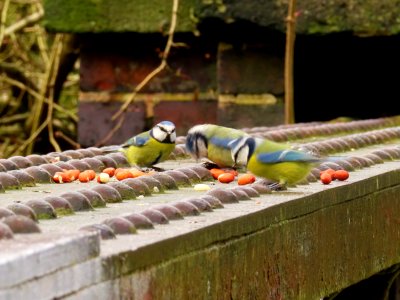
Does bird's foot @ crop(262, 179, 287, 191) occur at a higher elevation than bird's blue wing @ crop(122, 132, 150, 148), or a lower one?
higher

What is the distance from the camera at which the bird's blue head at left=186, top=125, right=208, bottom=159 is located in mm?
4840

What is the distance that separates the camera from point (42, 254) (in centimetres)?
232

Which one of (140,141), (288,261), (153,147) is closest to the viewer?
(288,261)

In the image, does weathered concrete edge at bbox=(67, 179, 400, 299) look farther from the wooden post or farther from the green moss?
the green moss

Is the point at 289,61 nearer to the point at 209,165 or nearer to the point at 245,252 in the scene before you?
the point at 209,165

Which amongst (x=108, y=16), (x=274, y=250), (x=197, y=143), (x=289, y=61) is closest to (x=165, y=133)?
(x=197, y=143)

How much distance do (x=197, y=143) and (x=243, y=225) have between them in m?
1.64

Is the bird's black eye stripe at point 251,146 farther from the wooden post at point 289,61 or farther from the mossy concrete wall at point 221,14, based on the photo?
the mossy concrete wall at point 221,14

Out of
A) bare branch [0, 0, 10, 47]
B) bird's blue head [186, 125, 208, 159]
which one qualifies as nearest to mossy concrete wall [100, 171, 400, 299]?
bird's blue head [186, 125, 208, 159]

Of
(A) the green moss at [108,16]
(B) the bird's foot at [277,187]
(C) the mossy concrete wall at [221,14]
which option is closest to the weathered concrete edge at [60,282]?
(B) the bird's foot at [277,187]

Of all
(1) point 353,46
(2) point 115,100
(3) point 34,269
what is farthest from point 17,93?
(3) point 34,269

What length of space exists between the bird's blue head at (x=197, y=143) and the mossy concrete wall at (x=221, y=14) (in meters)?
2.41

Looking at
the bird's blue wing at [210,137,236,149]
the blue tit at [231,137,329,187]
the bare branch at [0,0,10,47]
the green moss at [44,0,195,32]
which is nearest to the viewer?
the blue tit at [231,137,329,187]

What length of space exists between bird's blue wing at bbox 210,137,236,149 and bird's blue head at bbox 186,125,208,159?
0.17 feet
